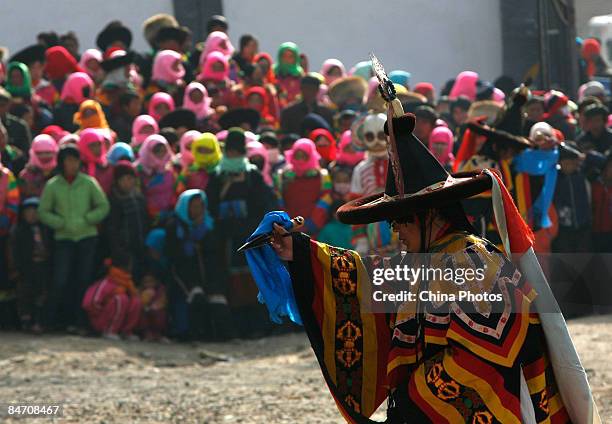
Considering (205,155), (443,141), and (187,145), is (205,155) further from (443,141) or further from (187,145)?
(443,141)

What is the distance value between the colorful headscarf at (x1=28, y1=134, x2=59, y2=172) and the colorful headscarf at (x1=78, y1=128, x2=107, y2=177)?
0.82ft

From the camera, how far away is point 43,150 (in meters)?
11.4

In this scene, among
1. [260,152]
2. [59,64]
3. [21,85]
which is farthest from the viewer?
[59,64]

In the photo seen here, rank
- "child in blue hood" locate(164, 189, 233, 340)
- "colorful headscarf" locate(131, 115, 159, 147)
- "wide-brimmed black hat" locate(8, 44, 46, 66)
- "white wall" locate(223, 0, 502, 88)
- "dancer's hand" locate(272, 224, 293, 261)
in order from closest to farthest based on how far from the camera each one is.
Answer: "dancer's hand" locate(272, 224, 293, 261), "child in blue hood" locate(164, 189, 233, 340), "colorful headscarf" locate(131, 115, 159, 147), "wide-brimmed black hat" locate(8, 44, 46, 66), "white wall" locate(223, 0, 502, 88)

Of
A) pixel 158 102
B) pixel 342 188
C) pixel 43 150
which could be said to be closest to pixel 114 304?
pixel 43 150

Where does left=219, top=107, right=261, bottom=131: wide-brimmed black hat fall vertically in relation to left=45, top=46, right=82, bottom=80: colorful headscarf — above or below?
below

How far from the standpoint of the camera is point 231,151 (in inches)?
455

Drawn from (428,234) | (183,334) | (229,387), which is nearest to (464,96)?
(183,334)

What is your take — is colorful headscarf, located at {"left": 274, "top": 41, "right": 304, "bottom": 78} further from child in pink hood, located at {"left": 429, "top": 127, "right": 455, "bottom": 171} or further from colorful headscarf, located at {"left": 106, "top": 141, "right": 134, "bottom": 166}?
colorful headscarf, located at {"left": 106, "top": 141, "right": 134, "bottom": 166}

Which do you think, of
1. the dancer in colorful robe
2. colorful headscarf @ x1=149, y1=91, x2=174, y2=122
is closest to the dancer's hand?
the dancer in colorful robe

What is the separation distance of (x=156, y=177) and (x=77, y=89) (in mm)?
2425

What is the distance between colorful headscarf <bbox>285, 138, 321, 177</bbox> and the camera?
1202 cm

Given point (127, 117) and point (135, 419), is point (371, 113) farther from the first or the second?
point (135, 419)

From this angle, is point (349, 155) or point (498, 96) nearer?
point (349, 155)
